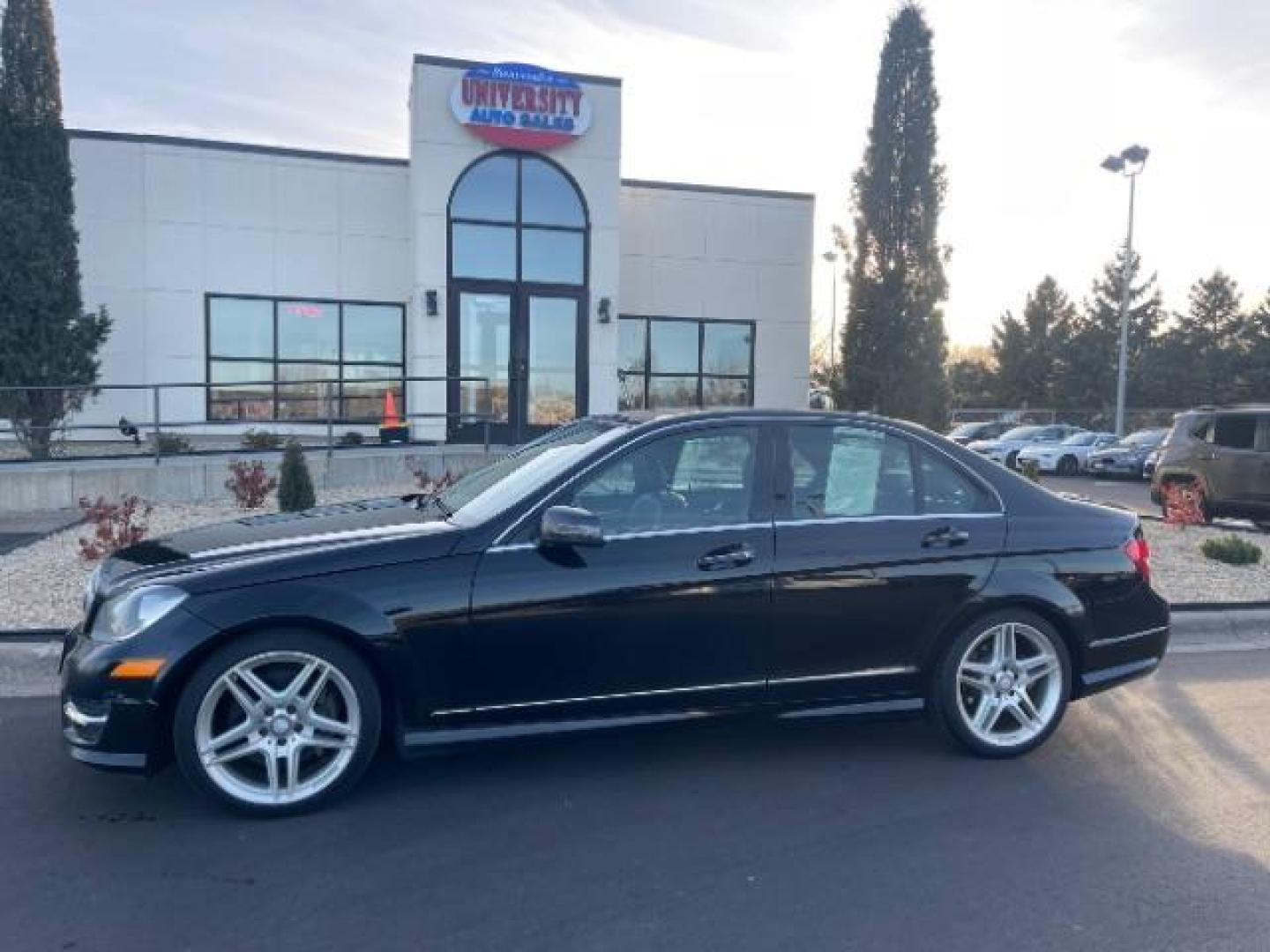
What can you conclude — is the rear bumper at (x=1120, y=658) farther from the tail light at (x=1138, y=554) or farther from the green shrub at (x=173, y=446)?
the green shrub at (x=173, y=446)

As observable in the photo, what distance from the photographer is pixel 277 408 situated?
18531mm

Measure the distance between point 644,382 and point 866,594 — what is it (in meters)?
15.9

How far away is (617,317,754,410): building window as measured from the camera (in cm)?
2002

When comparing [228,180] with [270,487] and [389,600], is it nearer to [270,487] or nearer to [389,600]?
[270,487]

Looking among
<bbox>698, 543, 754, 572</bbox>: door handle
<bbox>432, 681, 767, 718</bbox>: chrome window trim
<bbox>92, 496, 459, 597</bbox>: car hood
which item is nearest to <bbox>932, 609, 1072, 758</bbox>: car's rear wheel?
<bbox>432, 681, 767, 718</bbox>: chrome window trim

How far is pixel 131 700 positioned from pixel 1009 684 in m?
3.68

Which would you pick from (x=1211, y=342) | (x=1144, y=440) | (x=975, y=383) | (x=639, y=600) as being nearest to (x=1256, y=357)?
(x=1211, y=342)

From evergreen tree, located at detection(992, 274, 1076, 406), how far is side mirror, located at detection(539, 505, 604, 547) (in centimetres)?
5924

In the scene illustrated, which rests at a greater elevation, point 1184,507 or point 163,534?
Result: point 1184,507

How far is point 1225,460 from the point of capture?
12.8m

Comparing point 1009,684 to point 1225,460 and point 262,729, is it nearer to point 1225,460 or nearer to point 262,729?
point 262,729

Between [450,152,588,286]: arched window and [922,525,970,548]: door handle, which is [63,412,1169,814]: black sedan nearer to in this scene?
[922,525,970,548]: door handle

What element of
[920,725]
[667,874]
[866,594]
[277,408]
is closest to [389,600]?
[667,874]

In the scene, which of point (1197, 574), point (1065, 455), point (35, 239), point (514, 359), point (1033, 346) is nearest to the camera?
point (1197, 574)
